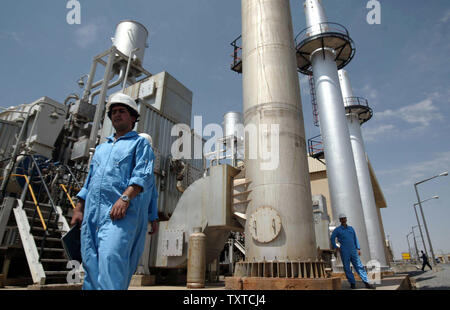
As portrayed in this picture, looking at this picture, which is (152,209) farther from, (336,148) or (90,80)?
(90,80)

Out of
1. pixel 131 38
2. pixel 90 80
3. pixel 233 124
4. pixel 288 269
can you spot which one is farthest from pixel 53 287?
pixel 233 124

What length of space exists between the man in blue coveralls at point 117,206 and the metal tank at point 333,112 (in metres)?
12.8

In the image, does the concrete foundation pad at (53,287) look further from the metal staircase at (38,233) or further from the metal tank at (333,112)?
the metal tank at (333,112)

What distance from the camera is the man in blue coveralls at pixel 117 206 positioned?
2294mm

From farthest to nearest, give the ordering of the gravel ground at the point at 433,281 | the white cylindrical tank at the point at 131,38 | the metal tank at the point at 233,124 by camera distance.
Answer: the metal tank at the point at 233,124 < the white cylindrical tank at the point at 131,38 < the gravel ground at the point at 433,281

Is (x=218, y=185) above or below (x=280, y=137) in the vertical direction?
below

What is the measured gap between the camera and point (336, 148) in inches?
579

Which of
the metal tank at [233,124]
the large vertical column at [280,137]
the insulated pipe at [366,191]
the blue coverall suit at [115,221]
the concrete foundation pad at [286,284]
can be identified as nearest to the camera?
the blue coverall suit at [115,221]

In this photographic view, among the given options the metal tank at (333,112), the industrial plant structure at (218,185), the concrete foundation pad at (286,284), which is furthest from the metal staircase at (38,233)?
the metal tank at (333,112)

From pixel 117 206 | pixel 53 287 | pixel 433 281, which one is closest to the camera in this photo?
pixel 117 206

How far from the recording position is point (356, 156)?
1930 cm

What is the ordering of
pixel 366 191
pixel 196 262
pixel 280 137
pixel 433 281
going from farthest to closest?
1. pixel 366 191
2. pixel 433 281
3. pixel 196 262
4. pixel 280 137

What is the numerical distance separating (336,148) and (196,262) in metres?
10.8

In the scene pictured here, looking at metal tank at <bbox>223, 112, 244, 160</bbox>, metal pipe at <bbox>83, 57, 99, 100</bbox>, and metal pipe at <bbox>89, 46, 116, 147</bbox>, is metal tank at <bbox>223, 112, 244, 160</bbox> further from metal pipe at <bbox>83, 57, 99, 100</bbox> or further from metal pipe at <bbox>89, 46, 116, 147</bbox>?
metal pipe at <bbox>89, 46, 116, 147</bbox>
